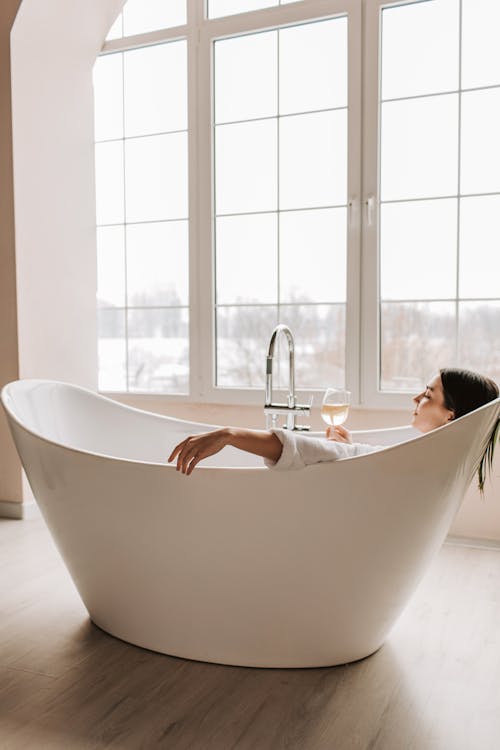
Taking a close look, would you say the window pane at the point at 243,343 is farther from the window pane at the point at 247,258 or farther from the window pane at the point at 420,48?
the window pane at the point at 420,48

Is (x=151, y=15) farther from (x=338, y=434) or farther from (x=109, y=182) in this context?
(x=338, y=434)

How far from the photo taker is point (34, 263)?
332cm

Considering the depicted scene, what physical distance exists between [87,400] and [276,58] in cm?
192

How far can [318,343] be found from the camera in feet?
11.0

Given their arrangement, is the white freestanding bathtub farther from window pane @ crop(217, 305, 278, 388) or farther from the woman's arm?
window pane @ crop(217, 305, 278, 388)

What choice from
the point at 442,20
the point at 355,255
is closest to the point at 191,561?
the point at 355,255

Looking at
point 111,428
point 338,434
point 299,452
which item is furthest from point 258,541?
point 111,428

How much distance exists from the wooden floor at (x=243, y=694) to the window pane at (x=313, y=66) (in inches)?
91.9

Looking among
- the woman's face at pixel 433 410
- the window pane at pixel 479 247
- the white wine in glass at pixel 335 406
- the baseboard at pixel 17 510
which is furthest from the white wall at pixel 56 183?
the woman's face at pixel 433 410

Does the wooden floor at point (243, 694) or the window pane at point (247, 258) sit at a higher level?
the window pane at point (247, 258)

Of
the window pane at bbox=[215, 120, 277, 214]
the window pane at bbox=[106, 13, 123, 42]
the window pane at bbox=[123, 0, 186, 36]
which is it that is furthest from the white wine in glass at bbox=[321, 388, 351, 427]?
the window pane at bbox=[106, 13, 123, 42]

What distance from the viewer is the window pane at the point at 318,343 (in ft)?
10.8

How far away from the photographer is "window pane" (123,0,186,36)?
359 cm

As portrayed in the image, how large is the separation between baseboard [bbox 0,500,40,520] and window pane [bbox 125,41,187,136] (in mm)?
2026
